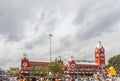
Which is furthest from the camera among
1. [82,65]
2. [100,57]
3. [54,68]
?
[100,57]

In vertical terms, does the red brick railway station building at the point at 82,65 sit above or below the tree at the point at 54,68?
above

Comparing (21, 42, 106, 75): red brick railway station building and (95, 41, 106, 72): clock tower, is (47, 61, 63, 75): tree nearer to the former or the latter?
(21, 42, 106, 75): red brick railway station building

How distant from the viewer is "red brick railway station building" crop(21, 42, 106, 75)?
4750 inches

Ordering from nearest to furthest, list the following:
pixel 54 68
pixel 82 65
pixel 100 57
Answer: pixel 54 68 → pixel 82 65 → pixel 100 57

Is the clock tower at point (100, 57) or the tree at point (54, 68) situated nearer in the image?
the tree at point (54, 68)

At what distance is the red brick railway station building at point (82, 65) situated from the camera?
120637 mm

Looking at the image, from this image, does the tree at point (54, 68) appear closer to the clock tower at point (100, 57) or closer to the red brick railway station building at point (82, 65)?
the red brick railway station building at point (82, 65)

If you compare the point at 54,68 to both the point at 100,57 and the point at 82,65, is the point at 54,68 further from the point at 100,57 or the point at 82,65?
the point at 100,57

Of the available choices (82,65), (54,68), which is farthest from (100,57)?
(54,68)

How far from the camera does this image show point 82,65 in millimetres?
135250

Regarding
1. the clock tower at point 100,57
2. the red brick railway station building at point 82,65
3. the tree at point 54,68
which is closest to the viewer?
the tree at point 54,68

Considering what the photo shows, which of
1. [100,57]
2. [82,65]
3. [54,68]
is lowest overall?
[54,68]

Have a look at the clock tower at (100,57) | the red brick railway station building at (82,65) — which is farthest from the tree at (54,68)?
the clock tower at (100,57)

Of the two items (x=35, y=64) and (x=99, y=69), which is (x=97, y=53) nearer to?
(x=99, y=69)
